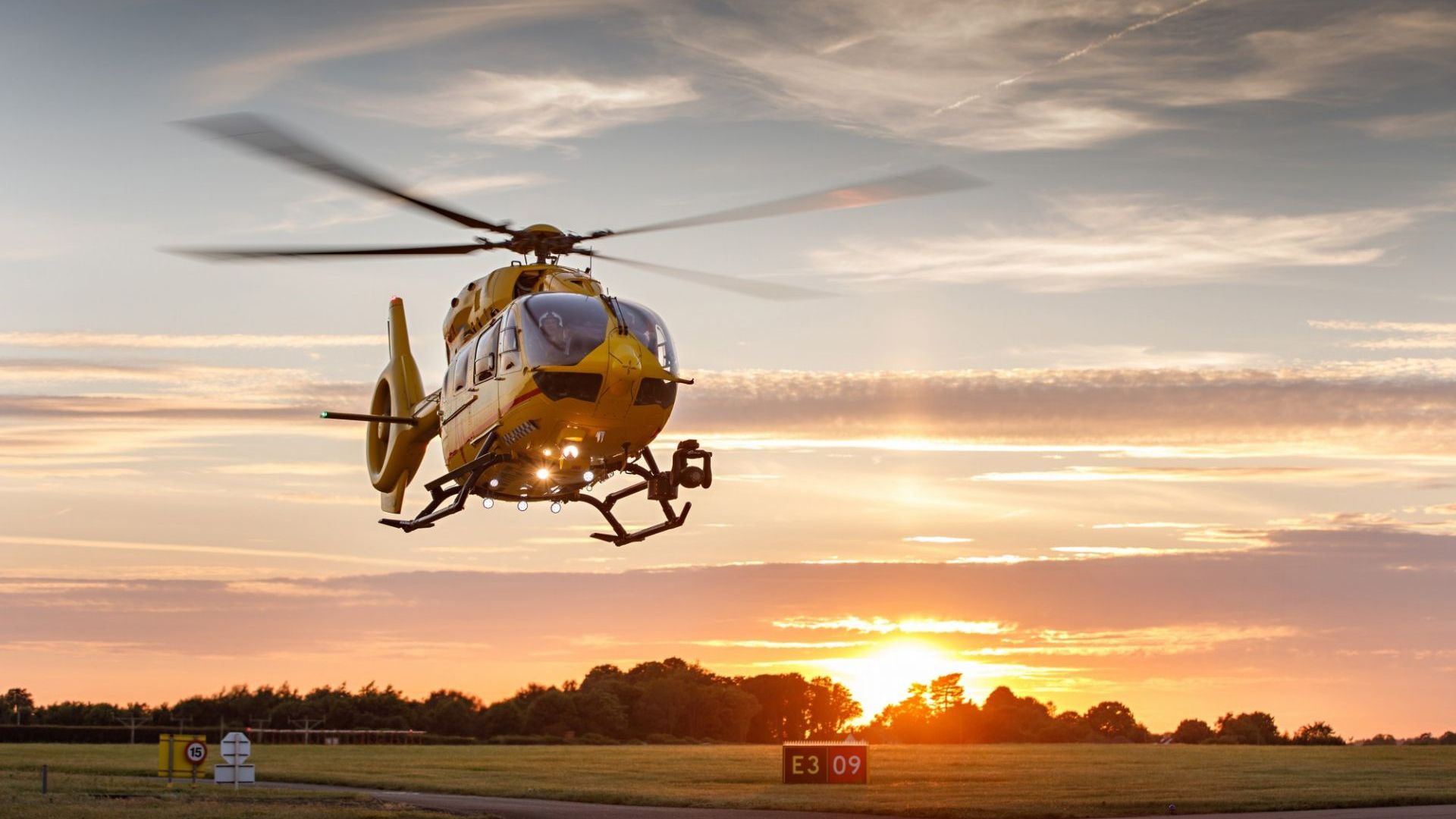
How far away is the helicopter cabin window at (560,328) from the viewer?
1072 inches

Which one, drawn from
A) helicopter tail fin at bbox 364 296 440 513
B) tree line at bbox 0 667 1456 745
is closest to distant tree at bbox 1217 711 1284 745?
tree line at bbox 0 667 1456 745

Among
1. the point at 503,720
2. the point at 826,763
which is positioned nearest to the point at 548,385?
the point at 826,763

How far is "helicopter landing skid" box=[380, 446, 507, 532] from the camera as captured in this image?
2966 cm

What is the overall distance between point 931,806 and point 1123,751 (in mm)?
53909

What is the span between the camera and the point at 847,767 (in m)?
48.9

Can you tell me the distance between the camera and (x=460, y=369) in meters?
31.1

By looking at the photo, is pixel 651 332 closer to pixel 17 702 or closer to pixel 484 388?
pixel 484 388

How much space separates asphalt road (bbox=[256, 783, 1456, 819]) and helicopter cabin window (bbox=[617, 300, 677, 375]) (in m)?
11.1

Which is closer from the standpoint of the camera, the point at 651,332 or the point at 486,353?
the point at 651,332

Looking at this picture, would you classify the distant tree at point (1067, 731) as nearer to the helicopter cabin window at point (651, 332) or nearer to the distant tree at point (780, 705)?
the distant tree at point (780, 705)

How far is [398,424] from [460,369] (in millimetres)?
6409

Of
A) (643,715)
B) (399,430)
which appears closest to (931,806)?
(399,430)

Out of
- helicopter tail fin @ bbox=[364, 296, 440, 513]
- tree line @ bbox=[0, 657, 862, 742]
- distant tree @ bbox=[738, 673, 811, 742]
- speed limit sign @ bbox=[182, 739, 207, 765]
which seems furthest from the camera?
distant tree @ bbox=[738, 673, 811, 742]

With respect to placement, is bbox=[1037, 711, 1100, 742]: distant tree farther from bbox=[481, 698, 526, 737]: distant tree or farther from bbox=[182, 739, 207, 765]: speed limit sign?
bbox=[182, 739, 207, 765]: speed limit sign
